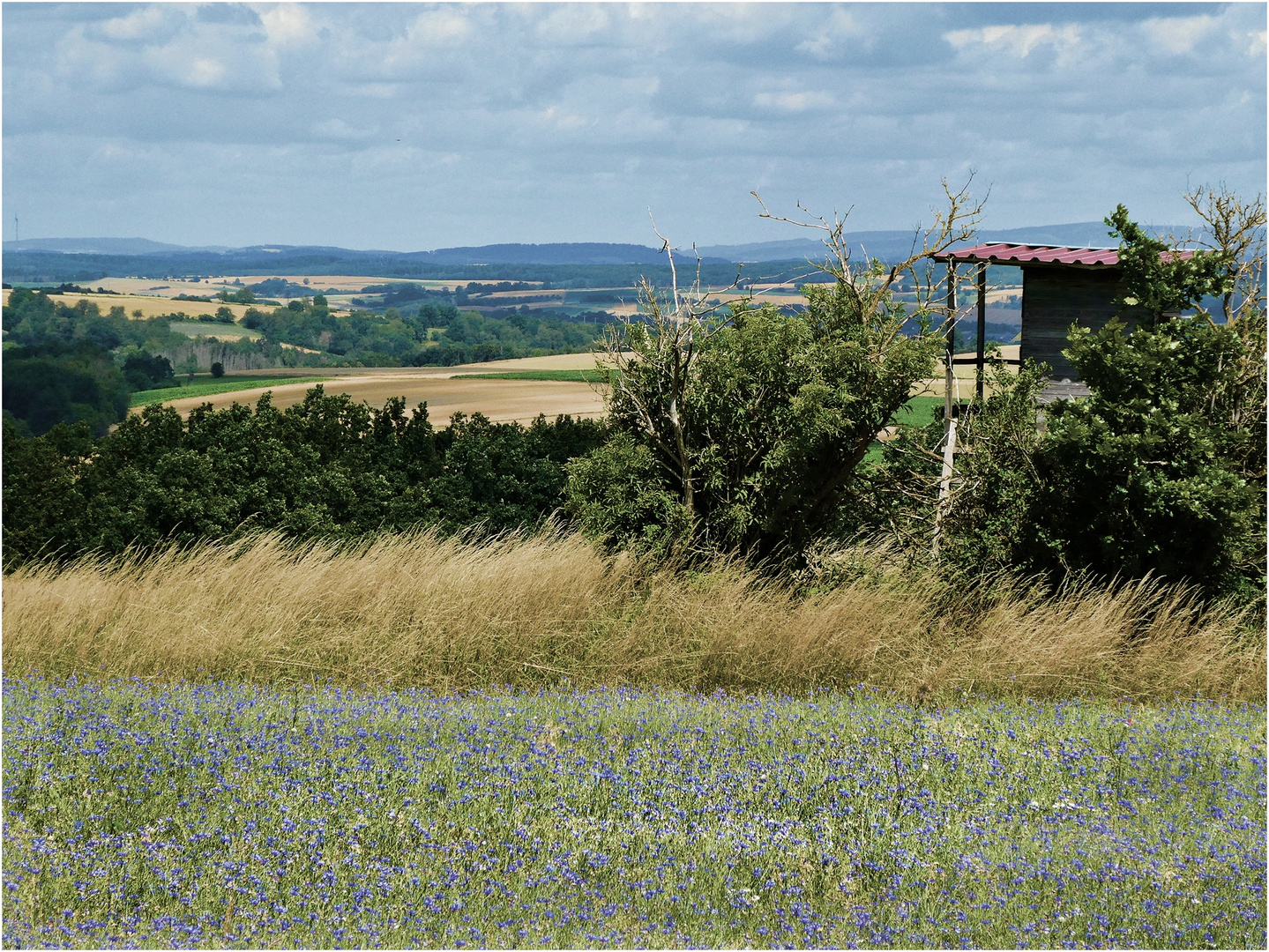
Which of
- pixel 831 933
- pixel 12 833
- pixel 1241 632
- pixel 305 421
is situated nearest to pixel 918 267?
pixel 1241 632

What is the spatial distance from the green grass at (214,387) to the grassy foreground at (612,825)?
40.7 metres

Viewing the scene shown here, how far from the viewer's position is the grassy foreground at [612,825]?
4258mm

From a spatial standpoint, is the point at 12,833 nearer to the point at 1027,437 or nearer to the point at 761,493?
the point at 761,493

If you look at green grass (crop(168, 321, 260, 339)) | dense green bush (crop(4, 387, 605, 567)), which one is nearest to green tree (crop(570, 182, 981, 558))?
dense green bush (crop(4, 387, 605, 567))

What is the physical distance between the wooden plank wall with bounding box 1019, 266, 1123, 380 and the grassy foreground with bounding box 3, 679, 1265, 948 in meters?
8.15

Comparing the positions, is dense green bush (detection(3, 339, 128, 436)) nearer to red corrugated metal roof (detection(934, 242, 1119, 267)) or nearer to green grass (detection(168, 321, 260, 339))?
green grass (detection(168, 321, 260, 339))

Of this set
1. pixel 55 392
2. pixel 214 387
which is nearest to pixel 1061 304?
pixel 55 392

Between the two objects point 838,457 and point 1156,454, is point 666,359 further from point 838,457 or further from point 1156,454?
point 1156,454

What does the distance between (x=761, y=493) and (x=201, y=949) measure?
6.87 meters

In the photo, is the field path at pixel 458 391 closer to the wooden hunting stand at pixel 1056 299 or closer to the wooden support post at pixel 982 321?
the wooden hunting stand at pixel 1056 299

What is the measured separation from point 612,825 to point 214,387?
51483mm

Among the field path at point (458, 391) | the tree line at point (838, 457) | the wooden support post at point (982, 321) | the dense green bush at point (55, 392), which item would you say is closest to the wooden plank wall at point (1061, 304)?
the wooden support post at point (982, 321)

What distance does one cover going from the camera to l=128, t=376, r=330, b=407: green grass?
47438 mm

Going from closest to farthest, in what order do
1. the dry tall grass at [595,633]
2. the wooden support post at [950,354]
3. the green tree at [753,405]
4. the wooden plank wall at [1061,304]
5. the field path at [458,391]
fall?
the dry tall grass at [595,633] → the green tree at [753,405] → the wooden support post at [950,354] → the wooden plank wall at [1061,304] → the field path at [458,391]
